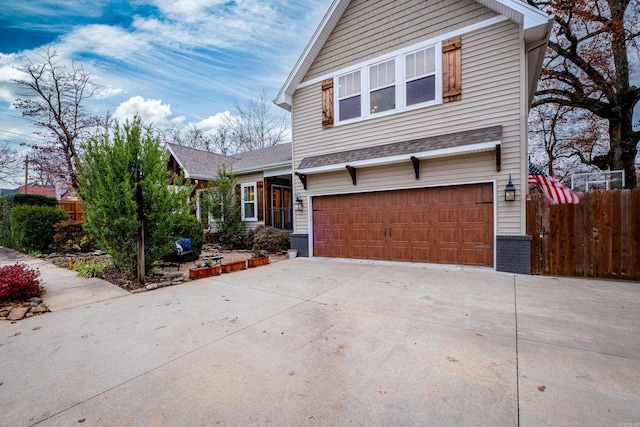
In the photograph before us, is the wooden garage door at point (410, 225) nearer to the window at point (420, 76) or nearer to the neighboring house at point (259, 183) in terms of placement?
the window at point (420, 76)

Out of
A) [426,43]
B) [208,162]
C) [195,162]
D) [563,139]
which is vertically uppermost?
[563,139]

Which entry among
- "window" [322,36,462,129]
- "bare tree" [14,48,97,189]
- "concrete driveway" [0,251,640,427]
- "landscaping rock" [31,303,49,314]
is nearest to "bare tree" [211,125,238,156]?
"bare tree" [14,48,97,189]

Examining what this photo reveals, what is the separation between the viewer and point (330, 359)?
2623 millimetres

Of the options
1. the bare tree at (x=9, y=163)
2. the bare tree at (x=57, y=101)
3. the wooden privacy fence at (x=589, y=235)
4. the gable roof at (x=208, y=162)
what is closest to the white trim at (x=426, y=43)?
the gable roof at (x=208, y=162)

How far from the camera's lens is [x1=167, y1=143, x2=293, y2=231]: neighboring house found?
11.7 metres

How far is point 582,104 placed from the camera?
11.6m

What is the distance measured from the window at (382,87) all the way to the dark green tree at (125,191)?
18.2 feet

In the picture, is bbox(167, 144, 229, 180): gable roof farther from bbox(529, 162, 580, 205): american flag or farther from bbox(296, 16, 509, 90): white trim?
bbox(529, 162, 580, 205): american flag

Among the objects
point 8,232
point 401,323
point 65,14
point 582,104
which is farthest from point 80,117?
point 582,104

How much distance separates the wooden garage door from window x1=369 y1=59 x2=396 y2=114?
2445 millimetres

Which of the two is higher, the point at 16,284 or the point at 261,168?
the point at 261,168

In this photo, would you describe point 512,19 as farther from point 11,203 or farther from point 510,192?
point 11,203

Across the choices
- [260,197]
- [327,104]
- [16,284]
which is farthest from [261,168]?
[16,284]

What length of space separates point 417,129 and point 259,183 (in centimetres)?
715
